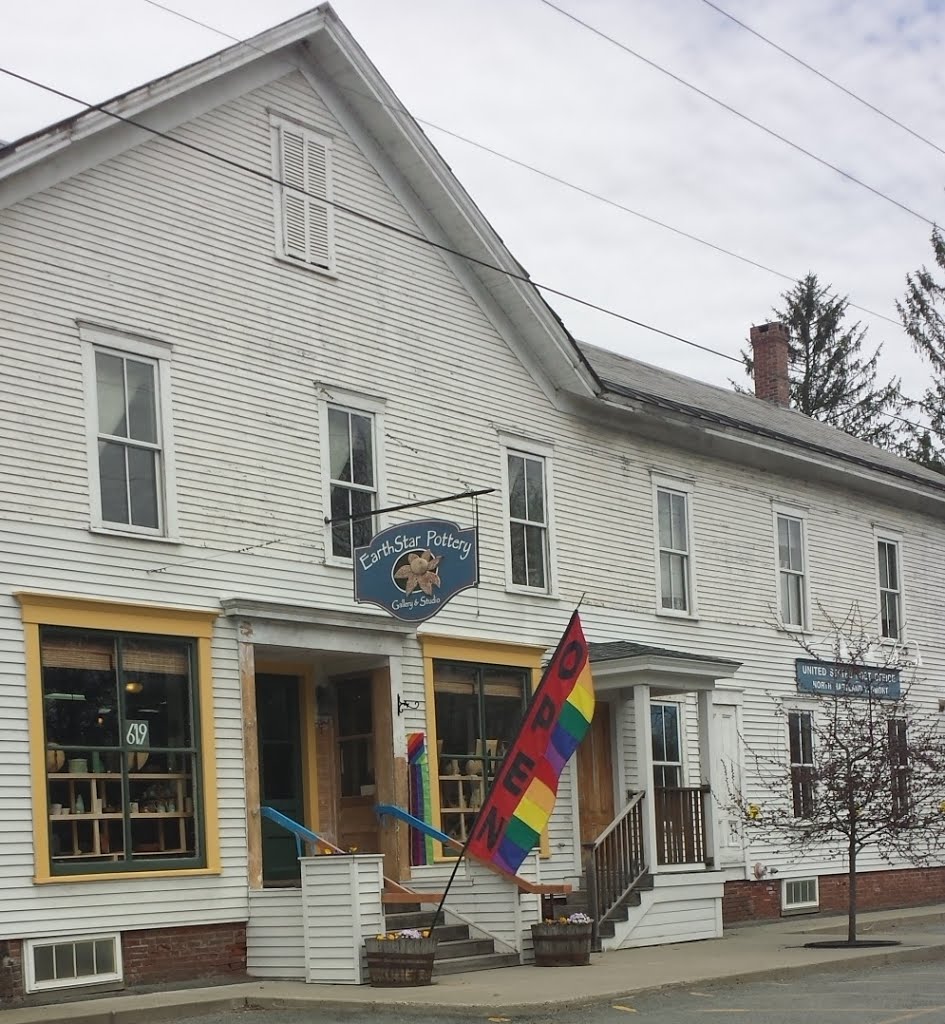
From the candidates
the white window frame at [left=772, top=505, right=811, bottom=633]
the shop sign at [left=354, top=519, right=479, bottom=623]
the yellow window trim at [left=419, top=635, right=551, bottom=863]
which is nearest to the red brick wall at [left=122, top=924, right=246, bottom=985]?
the yellow window trim at [left=419, top=635, right=551, bottom=863]

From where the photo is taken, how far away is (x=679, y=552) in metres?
22.9

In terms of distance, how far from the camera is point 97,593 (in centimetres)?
1468

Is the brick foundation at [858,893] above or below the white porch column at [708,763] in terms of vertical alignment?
below

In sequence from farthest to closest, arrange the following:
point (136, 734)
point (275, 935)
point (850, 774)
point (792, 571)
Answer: point (792, 571) → point (850, 774) → point (275, 935) → point (136, 734)

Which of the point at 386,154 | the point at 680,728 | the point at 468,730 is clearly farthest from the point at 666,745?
the point at 386,154

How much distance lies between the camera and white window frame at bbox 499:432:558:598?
774 inches

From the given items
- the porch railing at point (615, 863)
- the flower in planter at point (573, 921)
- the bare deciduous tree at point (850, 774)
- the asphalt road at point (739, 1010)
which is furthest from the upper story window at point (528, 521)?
the asphalt road at point (739, 1010)

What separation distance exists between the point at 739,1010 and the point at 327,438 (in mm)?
7514

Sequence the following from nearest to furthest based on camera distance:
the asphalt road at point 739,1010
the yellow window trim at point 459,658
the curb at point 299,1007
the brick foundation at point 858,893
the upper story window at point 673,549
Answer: the asphalt road at point 739,1010 → the curb at point 299,1007 → the yellow window trim at point 459,658 → the upper story window at point 673,549 → the brick foundation at point 858,893

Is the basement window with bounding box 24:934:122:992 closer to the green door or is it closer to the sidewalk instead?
the sidewalk

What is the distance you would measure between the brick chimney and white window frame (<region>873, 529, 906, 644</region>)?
16.6 ft

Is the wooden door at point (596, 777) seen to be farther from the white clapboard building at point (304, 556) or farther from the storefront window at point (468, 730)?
the storefront window at point (468, 730)

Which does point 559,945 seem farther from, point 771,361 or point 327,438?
point 771,361

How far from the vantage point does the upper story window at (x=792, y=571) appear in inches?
990
